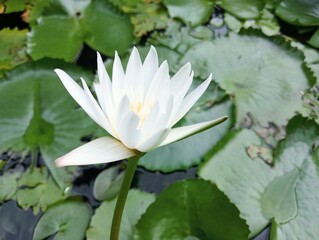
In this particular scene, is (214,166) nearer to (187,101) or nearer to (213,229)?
(213,229)

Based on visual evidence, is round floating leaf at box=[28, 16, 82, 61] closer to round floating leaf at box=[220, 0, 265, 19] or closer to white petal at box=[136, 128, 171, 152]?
round floating leaf at box=[220, 0, 265, 19]

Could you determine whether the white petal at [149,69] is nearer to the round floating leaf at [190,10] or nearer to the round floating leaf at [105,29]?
the round floating leaf at [105,29]

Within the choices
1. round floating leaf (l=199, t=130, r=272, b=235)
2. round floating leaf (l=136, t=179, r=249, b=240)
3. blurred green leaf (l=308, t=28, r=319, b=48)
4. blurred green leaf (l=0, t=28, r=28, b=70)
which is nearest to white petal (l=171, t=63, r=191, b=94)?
round floating leaf (l=136, t=179, r=249, b=240)

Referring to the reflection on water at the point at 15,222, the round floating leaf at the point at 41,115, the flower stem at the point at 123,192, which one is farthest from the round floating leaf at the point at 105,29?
the flower stem at the point at 123,192

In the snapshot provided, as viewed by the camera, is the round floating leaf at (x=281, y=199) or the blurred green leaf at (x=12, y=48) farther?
the blurred green leaf at (x=12, y=48)

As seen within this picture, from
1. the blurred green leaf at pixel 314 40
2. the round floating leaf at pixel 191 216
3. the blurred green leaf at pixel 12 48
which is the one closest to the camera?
the round floating leaf at pixel 191 216

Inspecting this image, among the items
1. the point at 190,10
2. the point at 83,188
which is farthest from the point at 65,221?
the point at 190,10

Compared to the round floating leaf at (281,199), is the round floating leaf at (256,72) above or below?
above
